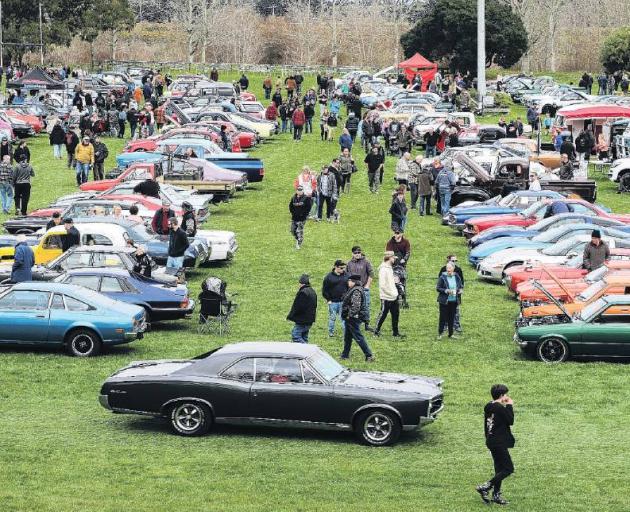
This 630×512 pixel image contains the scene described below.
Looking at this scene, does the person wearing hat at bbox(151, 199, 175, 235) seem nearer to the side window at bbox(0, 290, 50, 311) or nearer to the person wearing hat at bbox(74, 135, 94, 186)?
the side window at bbox(0, 290, 50, 311)

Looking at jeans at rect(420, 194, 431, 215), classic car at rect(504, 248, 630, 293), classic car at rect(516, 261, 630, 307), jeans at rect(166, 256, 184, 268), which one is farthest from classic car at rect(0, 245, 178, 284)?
jeans at rect(420, 194, 431, 215)

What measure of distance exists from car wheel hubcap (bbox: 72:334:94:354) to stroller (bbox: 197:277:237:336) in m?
2.66

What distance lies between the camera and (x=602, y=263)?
26.9 metres

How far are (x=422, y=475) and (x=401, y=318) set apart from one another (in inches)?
396

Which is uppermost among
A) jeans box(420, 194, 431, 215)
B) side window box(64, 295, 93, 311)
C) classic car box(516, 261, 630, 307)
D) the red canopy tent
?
the red canopy tent

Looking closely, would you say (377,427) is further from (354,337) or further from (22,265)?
(22,265)

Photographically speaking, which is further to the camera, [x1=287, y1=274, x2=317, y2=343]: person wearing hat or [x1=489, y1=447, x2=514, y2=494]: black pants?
[x1=287, y1=274, x2=317, y2=343]: person wearing hat

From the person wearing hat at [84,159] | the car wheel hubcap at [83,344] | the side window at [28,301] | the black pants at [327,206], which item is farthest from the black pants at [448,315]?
the person wearing hat at [84,159]

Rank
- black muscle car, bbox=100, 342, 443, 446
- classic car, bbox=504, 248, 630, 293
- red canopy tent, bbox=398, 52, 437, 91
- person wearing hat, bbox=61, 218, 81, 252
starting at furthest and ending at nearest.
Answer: red canopy tent, bbox=398, 52, 437, 91, person wearing hat, bbox=61, 218, 81, 252, classic car, bbox=504, 248, 630, 293, black muscle car, bbox=100, 342, 443, 446

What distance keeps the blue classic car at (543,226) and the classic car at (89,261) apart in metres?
9.08

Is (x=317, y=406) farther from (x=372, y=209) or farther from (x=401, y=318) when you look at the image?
(x=372, y=209)

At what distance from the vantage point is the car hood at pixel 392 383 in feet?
58.3

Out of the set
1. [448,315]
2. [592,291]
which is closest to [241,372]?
[448,315]

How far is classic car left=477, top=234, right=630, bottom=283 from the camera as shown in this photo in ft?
95.5
